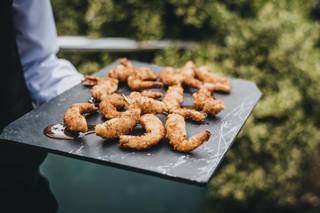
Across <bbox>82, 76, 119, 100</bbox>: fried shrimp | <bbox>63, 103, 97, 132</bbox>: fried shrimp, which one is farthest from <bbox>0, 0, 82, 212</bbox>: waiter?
<bbox>63, 103, 97, 132</bbox>: fried shrimp

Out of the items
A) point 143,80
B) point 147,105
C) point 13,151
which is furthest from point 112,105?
point 13,151

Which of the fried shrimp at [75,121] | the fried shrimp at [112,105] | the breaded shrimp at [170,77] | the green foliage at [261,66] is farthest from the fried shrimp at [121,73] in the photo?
the green foliage at [261,66]

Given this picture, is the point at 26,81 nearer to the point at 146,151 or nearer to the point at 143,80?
the point at 143,80

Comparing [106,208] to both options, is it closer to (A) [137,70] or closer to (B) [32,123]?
(A) [137,70]

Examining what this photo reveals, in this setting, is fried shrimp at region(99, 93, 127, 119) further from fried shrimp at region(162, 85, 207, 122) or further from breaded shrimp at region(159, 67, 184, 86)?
breaded shrimp at region(159, 67, 184, 86)

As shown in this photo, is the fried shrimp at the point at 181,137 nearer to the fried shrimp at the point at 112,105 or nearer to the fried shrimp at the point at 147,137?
the fried shrimp at the point at 147,137

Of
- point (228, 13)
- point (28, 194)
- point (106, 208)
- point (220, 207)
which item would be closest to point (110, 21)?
point (228, 13)
